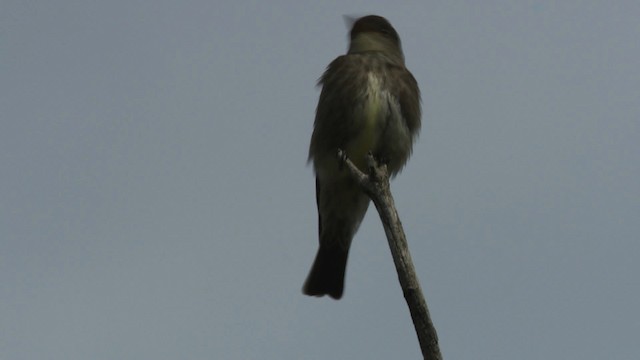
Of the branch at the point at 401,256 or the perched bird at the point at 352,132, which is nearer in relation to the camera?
the branch at the point at 401,256

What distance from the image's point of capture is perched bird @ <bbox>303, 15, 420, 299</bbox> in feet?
32.8

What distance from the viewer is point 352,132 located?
10000 millimetres

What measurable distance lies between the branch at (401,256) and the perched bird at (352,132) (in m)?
2.23

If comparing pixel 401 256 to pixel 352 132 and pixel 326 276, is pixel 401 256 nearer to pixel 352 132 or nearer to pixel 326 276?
pixel 352 132

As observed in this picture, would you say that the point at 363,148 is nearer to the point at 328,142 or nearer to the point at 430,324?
the point at 328,142

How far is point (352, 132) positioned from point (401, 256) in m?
3.33

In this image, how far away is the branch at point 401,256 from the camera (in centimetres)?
635

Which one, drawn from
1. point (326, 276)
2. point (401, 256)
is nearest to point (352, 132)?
point (326, 276)

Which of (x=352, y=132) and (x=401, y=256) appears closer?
(x=401, y=256)

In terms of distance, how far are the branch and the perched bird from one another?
87.8 inches

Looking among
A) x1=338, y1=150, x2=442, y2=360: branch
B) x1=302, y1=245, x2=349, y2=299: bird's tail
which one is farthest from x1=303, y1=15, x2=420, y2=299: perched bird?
x1=338, y1=150, x2=442, y2=360: branch

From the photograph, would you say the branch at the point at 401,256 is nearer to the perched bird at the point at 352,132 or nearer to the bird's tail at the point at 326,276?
the perched bird at the point at 352,132

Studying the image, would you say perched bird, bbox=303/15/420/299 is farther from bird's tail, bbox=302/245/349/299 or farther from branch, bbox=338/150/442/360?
branch, bbox=338/150/442/360

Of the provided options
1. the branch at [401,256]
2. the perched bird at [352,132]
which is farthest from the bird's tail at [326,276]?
the branch at [401,256]
